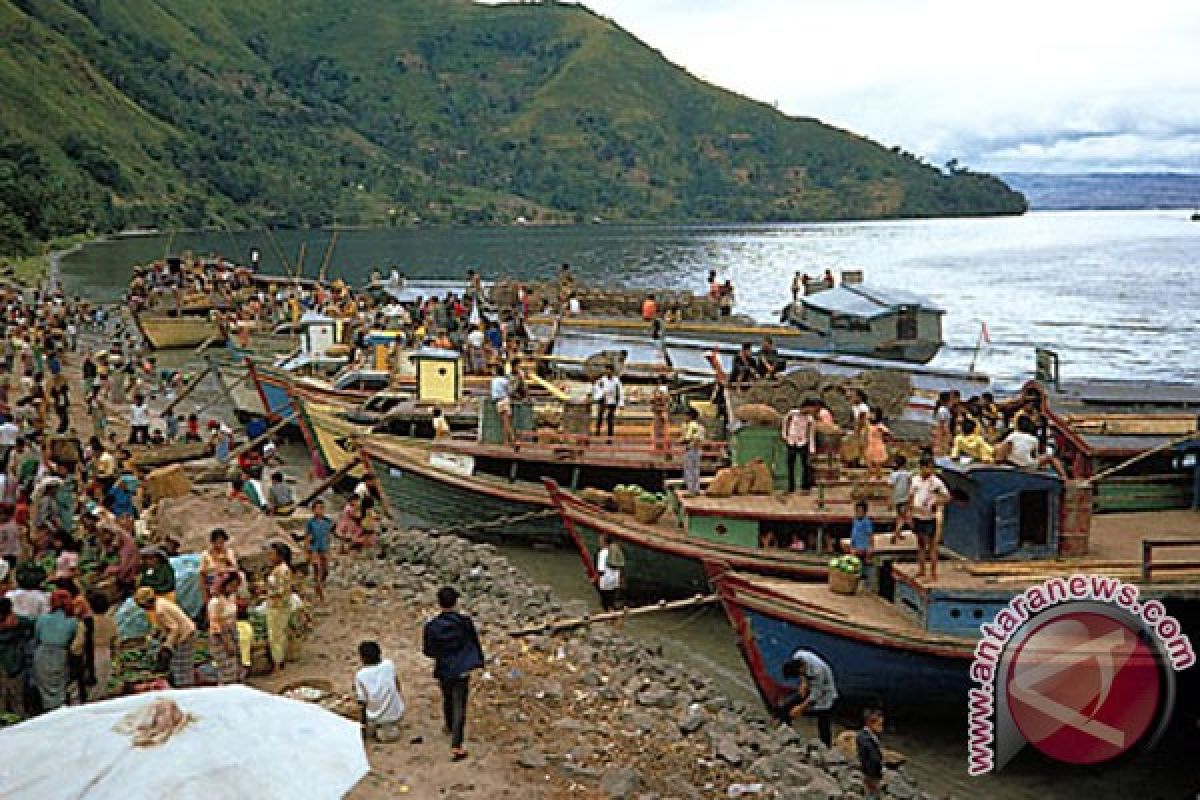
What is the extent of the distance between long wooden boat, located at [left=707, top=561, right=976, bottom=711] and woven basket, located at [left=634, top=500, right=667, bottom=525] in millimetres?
3987

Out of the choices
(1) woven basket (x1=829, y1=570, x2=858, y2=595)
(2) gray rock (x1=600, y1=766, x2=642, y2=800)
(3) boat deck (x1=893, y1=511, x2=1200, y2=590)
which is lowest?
(2) gray rock (x1=600, y1=766, x2=642, y2=800)

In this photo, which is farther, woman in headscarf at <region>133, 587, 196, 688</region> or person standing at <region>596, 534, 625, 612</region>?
person standing at <region>596, 534, 625, 612</region>

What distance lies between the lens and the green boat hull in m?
22.6

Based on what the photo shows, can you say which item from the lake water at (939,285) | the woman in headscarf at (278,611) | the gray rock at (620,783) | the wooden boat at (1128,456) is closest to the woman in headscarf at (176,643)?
the woman in headscarf at (278,611)

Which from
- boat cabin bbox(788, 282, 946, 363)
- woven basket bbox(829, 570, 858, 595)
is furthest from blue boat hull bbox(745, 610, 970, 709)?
boat cabin bbox(788, 282, 946, 363)

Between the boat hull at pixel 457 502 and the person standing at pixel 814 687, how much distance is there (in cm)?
886

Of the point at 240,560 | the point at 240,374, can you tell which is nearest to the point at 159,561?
the point at 240,560

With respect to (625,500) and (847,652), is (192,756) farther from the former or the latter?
(625,500)

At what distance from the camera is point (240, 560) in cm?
1465

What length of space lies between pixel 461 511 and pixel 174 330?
3269 centimetres

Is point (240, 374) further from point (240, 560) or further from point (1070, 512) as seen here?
point (1070, 512)

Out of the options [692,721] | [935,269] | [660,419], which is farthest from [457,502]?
[935,269]

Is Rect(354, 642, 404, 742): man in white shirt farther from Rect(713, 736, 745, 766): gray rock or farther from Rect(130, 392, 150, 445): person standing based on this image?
Rect(130, 392, 150, 445): person standing

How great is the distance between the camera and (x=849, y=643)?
14.4 m
